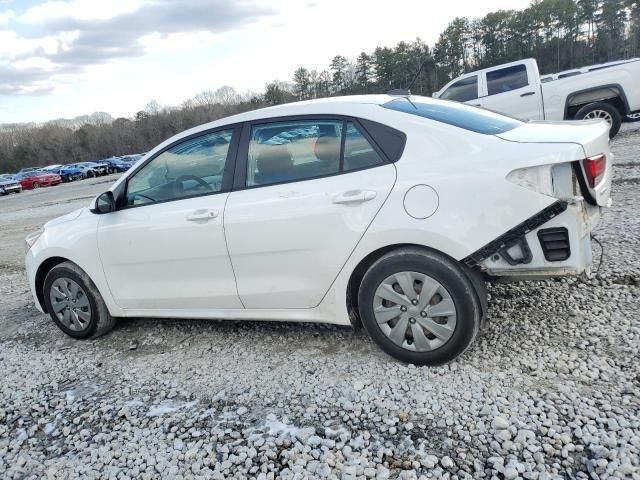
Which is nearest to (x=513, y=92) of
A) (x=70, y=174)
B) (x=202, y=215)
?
(x=202, y=215)

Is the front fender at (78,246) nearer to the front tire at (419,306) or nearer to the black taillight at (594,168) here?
the front tire at (419,306)

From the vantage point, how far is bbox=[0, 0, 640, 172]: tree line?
6550cm

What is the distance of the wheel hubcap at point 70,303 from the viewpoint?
14.7 feet

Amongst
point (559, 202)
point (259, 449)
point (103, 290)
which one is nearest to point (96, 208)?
point (103, 290)

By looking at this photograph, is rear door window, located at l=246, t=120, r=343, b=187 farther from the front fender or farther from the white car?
the front fender

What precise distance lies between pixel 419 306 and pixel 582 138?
139 cm

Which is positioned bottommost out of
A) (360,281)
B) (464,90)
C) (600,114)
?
(360,281)

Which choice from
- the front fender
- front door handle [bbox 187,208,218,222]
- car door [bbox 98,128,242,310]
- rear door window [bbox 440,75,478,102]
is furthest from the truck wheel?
the front fender

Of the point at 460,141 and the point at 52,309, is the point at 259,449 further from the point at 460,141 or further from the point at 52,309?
the point at 52,309

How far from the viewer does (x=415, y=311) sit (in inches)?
126

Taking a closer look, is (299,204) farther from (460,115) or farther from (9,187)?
(9,187)

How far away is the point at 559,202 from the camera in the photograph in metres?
2.87

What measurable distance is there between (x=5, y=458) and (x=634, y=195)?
24.7 ft

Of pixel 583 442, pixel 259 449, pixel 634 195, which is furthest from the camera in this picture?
pixel 634 195
